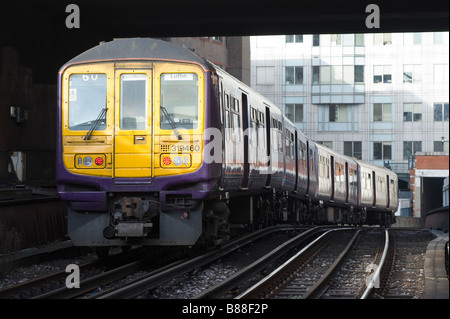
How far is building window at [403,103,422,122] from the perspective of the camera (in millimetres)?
64938

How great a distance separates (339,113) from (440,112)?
26.8 feet

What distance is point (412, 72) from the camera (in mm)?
64500

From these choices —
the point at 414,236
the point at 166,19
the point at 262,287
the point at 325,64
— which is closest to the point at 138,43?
the point at 262,287

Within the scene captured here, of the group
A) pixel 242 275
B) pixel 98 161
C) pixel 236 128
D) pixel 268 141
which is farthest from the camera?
pixel 268 141

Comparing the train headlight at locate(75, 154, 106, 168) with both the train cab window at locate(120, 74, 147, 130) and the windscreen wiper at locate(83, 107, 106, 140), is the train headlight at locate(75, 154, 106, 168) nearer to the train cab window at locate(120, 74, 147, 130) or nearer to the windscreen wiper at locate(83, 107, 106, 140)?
the windscreen wiper at locate(83, 107, 106, 140)

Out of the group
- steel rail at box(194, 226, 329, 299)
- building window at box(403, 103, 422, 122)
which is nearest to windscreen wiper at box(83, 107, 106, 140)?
steel rail at box(194, 226, 329, 299)

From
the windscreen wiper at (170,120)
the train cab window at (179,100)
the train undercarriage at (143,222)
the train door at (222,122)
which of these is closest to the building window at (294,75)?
the train door at (222,122)

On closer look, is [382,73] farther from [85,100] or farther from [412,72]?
[85,100]

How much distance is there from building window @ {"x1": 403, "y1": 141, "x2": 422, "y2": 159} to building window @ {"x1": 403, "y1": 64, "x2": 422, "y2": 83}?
16.8ft

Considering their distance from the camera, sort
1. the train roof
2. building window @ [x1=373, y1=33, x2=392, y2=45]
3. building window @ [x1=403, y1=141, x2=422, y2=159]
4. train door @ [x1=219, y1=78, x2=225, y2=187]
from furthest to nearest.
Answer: building window @ [x1=403, y1=141, x2=422, y2=159]
building window @ [x1=373, y1=33, x2=392, y2=45]
train door @ [x1=219, y1=78, x2=225, y2=187]
the train roof

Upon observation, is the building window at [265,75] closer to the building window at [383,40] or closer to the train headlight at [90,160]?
the building window at [383,40]

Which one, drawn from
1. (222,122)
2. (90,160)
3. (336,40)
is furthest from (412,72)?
(90,160)

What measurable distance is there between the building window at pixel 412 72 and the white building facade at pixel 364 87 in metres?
0.06
